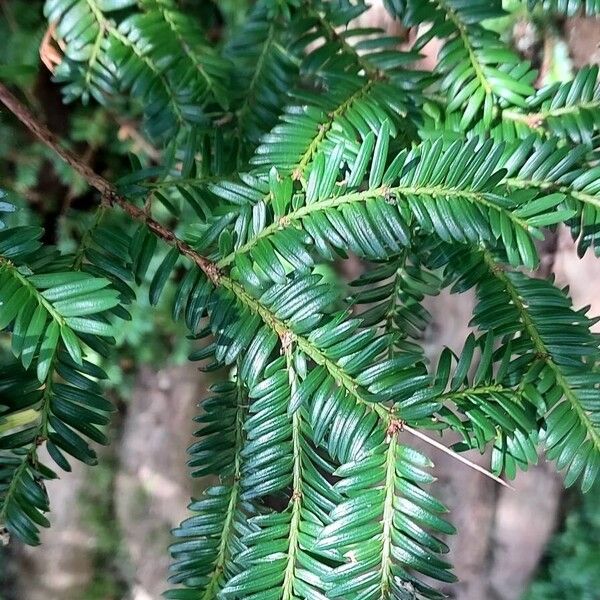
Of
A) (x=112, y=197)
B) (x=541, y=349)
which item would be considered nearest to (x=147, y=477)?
(x=112, y=197)

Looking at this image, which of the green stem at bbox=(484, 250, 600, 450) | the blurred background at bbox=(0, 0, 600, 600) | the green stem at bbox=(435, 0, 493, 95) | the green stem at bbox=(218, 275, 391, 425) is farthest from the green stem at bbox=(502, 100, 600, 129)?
the blurred background at bbox=(0, 0, 600, 600)

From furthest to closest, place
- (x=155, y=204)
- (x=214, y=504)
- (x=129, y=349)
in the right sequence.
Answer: (x=129, y=349)
(x=155, y=204)
(x=214, y=504)

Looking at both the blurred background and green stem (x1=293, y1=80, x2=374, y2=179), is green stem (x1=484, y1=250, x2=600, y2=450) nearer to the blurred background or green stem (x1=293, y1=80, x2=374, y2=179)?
green stem (x1=293, y1=80, x2=374, y2=179)

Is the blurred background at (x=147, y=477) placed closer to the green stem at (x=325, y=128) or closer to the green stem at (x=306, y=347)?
the green stem at (x=325, y=128)

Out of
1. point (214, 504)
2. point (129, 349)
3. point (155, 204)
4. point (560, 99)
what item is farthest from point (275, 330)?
point (129, 349)

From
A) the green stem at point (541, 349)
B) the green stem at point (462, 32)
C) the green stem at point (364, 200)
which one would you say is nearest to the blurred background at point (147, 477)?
the green stem at point (462, 32)

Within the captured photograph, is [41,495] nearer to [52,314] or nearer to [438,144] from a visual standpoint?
[52,314]

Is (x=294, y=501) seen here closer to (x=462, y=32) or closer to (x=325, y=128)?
(x=325, y=128)
